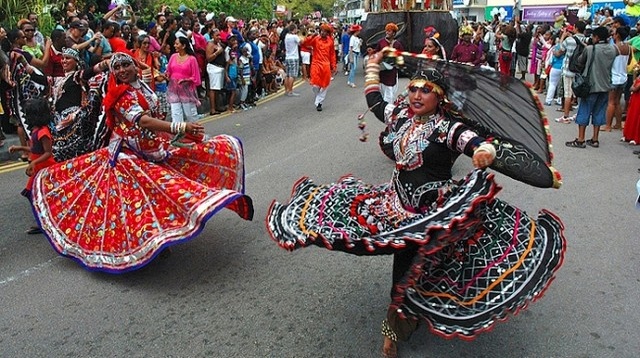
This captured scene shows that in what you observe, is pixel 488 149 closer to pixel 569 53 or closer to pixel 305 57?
pixel 569 53

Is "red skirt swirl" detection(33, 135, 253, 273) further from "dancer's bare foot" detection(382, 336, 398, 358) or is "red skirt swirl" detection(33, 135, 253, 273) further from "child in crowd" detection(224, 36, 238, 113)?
"child in crowd" detection(224, 36, 238, 113)

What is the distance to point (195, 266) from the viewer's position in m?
4.69

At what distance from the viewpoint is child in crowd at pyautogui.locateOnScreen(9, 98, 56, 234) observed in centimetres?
491

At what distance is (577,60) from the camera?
9086 millimetres

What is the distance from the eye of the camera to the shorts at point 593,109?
8.91m

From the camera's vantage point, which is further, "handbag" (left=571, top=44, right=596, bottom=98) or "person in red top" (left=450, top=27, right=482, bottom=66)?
"person in red top" (left=450, top=27, right=482, bottom=66)

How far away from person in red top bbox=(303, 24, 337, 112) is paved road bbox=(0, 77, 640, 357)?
20.7 feet

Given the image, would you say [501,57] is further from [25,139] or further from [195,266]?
[195,266]

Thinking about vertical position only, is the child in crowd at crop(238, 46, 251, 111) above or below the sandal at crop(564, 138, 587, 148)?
above

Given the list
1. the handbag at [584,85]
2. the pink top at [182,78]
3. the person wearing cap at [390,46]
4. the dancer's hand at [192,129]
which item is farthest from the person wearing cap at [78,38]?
the handbag at [584,85]

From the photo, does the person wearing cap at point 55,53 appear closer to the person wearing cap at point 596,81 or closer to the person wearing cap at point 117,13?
the person wearing cap at point 117,13

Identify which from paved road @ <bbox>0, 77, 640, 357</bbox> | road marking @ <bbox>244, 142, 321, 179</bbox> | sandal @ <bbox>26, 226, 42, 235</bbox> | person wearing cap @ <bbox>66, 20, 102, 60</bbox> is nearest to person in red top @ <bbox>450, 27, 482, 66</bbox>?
road marking @ <bbox>244, 142, 321, 179</bbox>

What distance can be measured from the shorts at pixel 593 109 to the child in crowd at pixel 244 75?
6.98 meters

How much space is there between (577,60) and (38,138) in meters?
7.98
